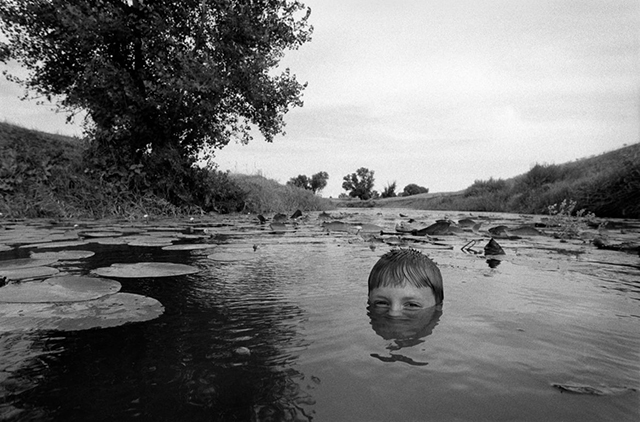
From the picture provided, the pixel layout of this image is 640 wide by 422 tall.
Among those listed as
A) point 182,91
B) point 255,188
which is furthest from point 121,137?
point 255,188

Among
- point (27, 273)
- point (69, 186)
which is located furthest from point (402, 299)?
point (69, 186)

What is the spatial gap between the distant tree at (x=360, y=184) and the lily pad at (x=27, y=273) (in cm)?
6118

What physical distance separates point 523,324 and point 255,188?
58.3ft

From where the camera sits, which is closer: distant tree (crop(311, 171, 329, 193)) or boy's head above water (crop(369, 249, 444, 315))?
boy's head above water (crop(369, 249, 444, 315))

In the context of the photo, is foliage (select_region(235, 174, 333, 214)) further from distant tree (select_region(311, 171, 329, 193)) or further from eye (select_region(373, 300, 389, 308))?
distant tree (select_region(311, 171, 329, 193))

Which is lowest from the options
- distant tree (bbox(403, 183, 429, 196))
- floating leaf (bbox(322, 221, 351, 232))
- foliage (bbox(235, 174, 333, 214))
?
floating leaf (bbox(322, 221, 351, 232))

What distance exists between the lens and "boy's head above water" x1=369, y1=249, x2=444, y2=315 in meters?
2.21

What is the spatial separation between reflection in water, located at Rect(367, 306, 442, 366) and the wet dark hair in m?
0.14

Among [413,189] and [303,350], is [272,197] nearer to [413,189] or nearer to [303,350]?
[303,350]

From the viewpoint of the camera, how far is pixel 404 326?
1.88 meters

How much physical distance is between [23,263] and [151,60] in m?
9.87

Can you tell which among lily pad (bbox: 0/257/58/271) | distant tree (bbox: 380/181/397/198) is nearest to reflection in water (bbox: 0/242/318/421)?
lily pad (bbox: 0/257/58/271)

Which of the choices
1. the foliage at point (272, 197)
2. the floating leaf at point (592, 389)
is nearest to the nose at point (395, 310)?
the floating leaf at point (592, 389)

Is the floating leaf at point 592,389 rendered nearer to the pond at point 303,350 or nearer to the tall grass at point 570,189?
the pond at point 303,350
